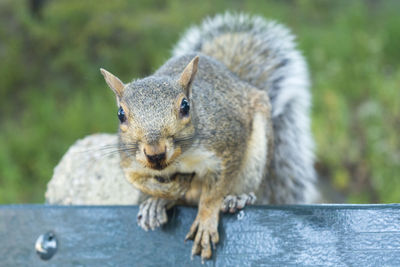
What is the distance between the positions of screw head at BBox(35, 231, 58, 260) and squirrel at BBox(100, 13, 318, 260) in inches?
9.6

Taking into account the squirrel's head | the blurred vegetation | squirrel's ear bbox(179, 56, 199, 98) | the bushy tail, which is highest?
the blurred vegetation

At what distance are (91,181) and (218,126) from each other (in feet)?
2.18

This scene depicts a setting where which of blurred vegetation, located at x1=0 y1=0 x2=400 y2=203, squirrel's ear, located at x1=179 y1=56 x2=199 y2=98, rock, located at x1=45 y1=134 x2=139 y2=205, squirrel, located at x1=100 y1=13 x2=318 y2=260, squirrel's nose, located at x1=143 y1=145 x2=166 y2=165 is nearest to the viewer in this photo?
squirrel's nose, located at x1=143 y1=145 x2=166 y2=165

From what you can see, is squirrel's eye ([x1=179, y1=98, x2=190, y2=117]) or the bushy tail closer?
squirrel's eye ([x1=179, y1=98, x2=190, y2=117])

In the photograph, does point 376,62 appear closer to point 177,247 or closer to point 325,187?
point 325,187

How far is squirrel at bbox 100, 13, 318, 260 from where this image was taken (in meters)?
1.41

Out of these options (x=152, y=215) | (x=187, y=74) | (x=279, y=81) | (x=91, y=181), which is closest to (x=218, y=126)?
(x=187, y=74)

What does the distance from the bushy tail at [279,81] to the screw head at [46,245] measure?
2.73 feet

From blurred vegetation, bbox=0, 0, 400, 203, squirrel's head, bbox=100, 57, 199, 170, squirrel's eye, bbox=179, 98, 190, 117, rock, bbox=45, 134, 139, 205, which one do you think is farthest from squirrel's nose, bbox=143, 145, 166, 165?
blurred vegetation, bbox=0, 0, 400, 203

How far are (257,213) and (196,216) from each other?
7.5 inches

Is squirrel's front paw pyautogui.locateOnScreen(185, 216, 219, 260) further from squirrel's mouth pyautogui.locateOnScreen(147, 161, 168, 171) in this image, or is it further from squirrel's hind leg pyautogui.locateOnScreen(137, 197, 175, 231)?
squirrel's mouth pyautogui.locateOnScreen(147, 161, 168, 171)

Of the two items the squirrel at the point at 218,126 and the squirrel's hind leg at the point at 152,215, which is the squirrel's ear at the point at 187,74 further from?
the squirrel's hind leg at the point at 152,215

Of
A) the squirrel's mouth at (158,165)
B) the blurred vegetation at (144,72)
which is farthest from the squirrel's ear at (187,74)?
the blurred vegetation at (144,72)

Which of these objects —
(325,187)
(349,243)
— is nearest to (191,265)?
(349,243)
